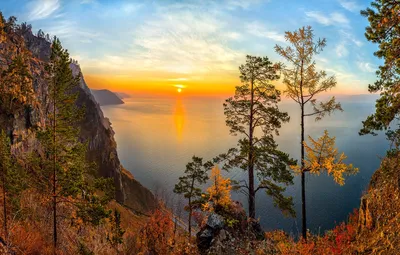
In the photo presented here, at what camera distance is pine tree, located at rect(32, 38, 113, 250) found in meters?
13.0

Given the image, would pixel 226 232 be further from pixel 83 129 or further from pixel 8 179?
pixel 83 129

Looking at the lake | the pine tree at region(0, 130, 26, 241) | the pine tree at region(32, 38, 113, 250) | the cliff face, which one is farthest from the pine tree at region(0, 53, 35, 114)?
the lake

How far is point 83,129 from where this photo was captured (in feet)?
383

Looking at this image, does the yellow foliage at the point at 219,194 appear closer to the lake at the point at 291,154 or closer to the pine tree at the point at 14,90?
the lake at the point at 291,154

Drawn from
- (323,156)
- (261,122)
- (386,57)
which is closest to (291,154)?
(261,122)

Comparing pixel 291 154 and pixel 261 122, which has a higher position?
pixel 261 122

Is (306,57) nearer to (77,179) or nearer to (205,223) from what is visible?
(205,223)

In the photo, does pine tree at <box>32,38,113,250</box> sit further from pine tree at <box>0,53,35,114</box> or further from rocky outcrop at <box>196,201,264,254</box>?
pine tree at <box>0,53,35,114</box>

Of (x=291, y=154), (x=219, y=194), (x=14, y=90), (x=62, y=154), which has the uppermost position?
(x=14, y=90)

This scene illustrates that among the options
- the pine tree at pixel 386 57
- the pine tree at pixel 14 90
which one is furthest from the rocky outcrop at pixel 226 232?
the pine tree at pixel 14 90

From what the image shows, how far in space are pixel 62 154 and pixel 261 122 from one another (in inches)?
529

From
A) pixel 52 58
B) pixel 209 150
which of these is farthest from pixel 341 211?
pixel 209 150

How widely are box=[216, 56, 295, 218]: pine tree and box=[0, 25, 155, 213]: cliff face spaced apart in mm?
32763

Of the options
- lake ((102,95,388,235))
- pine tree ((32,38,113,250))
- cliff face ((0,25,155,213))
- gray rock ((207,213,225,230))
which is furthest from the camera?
lake ((102,95,388,235))
